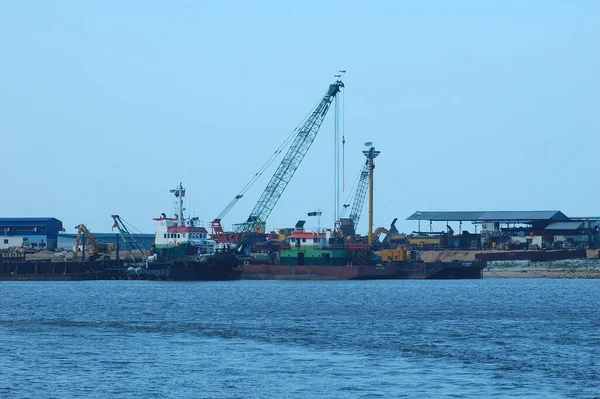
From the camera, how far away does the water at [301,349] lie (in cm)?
3550

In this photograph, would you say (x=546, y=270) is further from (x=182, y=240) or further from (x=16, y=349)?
(x=16, y=349)

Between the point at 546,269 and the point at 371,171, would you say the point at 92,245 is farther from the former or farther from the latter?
the point at 546,269

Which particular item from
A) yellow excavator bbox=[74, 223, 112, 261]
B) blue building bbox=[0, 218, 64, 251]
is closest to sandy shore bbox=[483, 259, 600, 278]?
yellow excavator bbox=[74, 223, 112, 261]

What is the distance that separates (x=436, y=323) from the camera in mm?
58062

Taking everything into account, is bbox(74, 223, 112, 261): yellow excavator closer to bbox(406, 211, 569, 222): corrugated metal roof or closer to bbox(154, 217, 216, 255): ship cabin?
bbox(154, 217, 216, 255): ship cabin

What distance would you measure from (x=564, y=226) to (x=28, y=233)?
3456 inches

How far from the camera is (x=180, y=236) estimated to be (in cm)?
11606

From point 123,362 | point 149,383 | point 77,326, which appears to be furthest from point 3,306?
point 149,383

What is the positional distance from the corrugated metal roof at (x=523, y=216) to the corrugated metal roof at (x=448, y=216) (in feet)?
11.6

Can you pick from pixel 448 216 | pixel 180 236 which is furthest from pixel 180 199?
pixel 448 216

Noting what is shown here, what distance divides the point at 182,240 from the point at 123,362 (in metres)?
74.2

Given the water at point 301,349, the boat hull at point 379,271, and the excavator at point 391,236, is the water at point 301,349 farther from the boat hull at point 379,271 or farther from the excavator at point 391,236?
the excavator at point 391,236

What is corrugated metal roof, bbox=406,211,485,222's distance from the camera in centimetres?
17450

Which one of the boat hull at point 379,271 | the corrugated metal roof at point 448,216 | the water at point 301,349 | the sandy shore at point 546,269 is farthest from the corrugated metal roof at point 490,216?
the water at point 301,349
